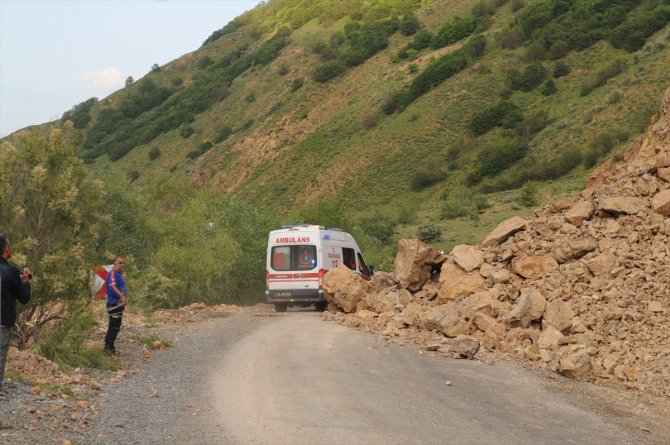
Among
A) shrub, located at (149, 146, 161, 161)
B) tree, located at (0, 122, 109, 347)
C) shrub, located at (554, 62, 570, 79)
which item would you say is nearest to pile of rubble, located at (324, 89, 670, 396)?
tree, located at (0, 122, 109, 347)

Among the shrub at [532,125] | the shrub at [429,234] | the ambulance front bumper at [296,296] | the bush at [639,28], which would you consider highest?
the bush at [639,28]

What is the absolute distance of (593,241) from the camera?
590 inches

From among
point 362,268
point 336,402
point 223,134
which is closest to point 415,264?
point 362,268

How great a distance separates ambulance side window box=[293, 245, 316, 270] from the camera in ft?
68.8

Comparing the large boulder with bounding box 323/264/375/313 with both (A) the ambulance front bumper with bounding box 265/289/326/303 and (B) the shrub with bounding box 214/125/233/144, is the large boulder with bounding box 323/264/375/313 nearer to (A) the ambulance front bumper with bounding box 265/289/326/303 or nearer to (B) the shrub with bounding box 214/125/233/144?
(A) the ambulance front bumper with bounding box 265/289/326/303

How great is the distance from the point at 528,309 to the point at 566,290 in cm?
92

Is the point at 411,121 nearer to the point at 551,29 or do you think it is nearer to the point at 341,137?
the point at 341,137

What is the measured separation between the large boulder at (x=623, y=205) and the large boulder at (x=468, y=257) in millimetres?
2955

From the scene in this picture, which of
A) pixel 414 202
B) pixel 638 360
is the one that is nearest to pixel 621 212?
pixel 638 360

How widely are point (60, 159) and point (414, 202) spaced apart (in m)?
44.6

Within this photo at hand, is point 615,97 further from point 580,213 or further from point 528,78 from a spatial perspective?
point 580,213

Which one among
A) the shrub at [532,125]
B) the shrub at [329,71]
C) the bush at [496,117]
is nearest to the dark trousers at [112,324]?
the shrub at [532,125]

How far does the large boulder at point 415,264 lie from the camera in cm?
1862

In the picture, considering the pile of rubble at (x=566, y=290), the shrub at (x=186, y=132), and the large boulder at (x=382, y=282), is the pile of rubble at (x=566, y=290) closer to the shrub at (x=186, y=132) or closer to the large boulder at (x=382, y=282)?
the large boulder at (x=382, y=282)
